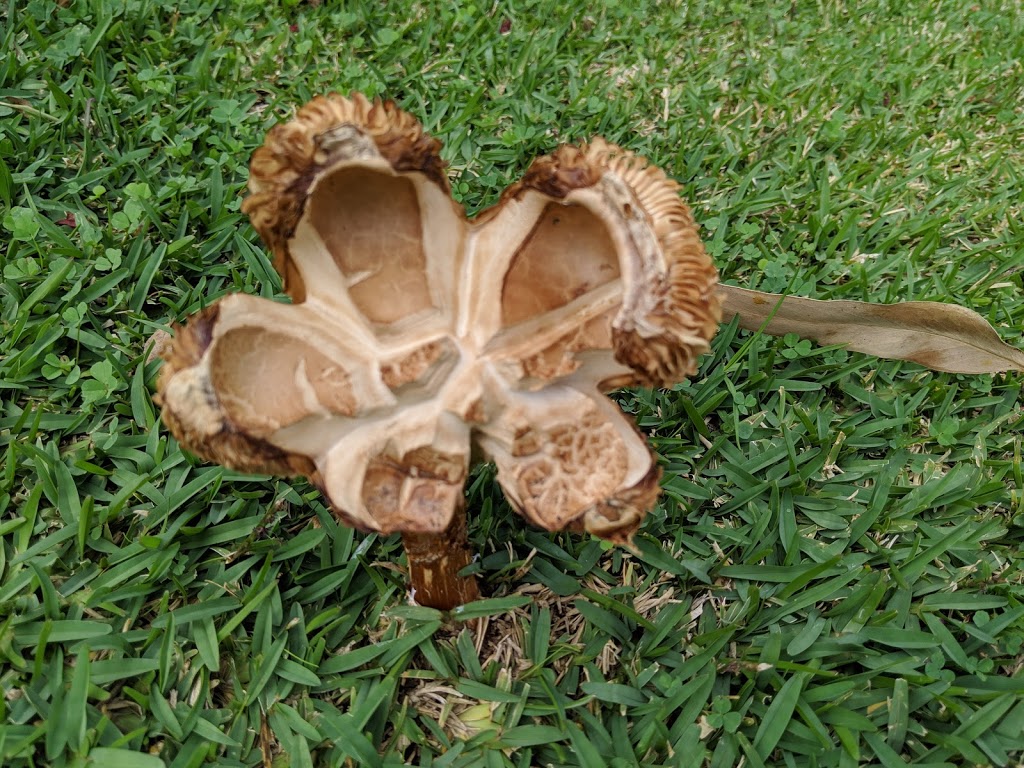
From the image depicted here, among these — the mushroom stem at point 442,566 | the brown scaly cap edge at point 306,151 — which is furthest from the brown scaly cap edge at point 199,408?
the mushroom stem at point 442,566

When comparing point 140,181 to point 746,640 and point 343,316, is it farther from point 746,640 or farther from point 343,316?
point 746,640

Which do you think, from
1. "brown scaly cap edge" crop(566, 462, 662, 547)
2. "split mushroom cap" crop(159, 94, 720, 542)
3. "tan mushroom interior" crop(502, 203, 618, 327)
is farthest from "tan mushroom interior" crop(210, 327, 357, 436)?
"brown scaly cap edge" crop(566, 462, 662, 547)

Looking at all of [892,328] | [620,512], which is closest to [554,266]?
[620,512]

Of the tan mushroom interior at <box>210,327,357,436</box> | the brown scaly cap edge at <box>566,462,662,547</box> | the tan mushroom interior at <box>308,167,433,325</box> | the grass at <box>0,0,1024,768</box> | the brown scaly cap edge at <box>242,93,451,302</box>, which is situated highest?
the brown scaly cap edge at <box>242,93,451,302</box>

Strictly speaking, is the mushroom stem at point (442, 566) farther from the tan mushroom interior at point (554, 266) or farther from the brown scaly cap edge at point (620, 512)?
the tan mushroom interior at point (554, 266)

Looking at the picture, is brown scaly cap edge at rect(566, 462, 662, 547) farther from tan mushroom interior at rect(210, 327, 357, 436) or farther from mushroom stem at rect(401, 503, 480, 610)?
tan mushroom interior at rect(210, 327, 357, 436)

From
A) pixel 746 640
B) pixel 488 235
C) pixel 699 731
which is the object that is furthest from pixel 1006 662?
pixel 488 235

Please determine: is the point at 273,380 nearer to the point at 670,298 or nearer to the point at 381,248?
the point at 381,248
